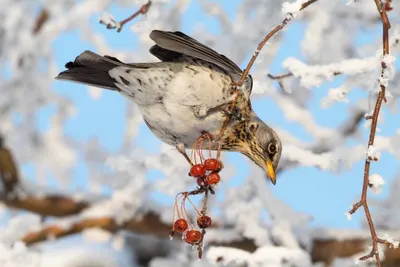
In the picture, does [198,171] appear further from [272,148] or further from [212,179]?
[272,148]

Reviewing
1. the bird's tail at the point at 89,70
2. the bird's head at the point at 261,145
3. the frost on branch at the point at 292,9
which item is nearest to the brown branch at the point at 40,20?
the bird's tail at the point at 89,70

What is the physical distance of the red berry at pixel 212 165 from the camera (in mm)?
1977

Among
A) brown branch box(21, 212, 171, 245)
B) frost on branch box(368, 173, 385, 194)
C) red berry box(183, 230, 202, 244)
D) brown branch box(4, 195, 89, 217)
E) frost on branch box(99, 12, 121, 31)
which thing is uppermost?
brown branch box(4, 195, 89, 217)

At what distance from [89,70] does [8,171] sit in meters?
2.18

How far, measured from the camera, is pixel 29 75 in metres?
4.60

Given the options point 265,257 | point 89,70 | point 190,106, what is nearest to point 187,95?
point 190,106

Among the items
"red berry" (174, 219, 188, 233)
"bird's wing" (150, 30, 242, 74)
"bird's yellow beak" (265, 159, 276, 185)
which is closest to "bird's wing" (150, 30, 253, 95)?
"bird's wing" (150, 30, 242, 74)

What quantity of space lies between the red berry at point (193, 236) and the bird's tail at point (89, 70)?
723mm

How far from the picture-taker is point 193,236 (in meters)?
1.94

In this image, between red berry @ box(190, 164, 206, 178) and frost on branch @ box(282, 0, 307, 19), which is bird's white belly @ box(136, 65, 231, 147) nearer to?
red berry @ box(190, 164, 206, 178)

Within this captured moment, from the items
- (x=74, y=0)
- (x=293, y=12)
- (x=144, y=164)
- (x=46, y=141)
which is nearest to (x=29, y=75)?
(x=74, y=0)

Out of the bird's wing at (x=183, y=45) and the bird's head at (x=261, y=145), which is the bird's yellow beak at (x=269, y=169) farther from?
the bird's wing at (x=183, y=45)

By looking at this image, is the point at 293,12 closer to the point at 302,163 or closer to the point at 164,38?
the point at 164,38

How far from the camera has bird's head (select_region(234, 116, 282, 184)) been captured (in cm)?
244
